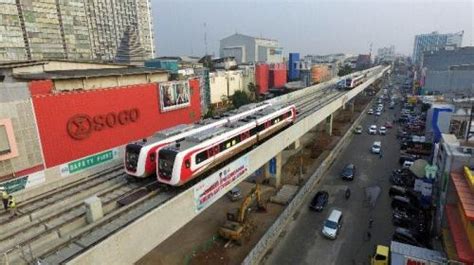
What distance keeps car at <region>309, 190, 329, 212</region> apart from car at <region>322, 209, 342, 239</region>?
1.98m

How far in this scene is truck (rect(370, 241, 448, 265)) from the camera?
1850 centimetres

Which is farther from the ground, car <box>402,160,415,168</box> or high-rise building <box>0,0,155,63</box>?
high-rise building <box>0,0,155,63</box>

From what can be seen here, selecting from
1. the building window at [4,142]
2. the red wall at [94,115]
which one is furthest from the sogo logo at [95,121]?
the building window at [4,142]

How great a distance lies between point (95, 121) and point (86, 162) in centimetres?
438

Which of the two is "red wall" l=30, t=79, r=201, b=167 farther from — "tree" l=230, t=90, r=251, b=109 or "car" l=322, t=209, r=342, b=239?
"tree" l=230, t=90, r=251, b=109

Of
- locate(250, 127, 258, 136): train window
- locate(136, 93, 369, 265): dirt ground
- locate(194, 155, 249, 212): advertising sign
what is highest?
locate(250, 127, 258, 136): train window

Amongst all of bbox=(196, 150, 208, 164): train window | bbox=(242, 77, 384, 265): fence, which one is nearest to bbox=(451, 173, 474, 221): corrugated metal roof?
bbox=(242, 77, 384, 265): fence

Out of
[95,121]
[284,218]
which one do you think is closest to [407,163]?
[284,218]

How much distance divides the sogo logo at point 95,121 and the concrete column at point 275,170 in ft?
56.7

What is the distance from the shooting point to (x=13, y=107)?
23219mm

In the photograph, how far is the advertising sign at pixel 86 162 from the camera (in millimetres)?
27464

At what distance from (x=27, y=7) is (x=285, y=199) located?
286 ft

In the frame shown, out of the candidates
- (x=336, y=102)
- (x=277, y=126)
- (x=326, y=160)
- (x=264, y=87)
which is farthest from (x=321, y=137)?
(x=264, y=87)

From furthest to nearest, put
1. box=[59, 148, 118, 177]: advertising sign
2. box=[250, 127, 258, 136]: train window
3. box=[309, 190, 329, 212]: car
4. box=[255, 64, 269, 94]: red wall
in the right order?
box=[255, 64, 269, 94]: red wall, box=[309, 190, 329, 212]: car, box=[59, 148, 118, 177]: advertising sign, box=[250, 127, 258, 136]: train window
